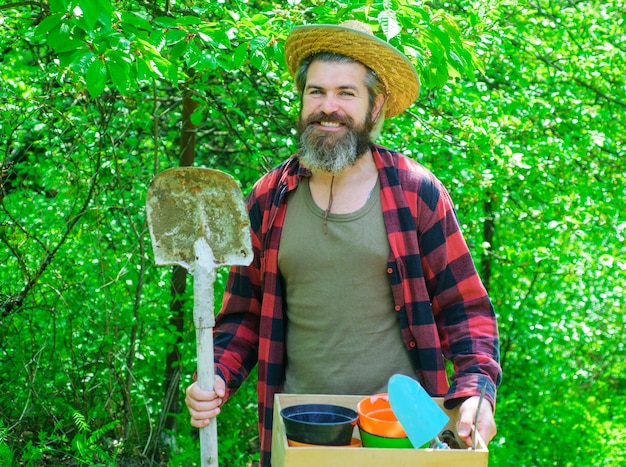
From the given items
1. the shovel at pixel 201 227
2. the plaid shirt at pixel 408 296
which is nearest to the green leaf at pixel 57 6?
the shovel at pixel 201 227

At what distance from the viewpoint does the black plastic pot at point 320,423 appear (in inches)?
64.4

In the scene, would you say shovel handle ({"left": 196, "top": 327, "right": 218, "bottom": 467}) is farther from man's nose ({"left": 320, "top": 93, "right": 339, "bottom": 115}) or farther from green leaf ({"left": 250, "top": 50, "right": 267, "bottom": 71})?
green leaf ({"left": 250, "top": 50, "right": 267, "bottom": 71})

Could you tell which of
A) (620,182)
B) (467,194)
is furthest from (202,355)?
(620,182)

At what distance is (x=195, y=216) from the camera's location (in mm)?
1969

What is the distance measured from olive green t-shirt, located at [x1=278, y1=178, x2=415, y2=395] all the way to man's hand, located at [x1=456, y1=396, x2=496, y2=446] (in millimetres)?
343

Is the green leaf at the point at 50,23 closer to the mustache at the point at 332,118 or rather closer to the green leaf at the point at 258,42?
the green leaf at the point at 258,42

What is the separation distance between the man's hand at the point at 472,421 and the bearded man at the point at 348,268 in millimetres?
190

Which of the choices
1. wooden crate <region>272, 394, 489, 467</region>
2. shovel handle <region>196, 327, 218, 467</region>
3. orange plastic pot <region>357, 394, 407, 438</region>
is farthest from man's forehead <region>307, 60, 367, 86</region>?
wooden crate <region>272, 394, 489, 467</region>

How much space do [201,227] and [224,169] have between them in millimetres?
2158

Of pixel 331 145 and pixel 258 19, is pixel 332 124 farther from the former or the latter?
pixel 258 19

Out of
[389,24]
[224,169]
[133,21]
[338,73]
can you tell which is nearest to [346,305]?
[338,73]

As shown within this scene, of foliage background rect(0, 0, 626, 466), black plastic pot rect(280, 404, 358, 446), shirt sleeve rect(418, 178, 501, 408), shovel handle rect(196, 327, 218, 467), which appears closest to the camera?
black plastic pot rect(280, 404, 358, 446)

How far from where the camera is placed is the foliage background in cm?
344

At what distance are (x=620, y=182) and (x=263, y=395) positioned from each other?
3349 millimetres
